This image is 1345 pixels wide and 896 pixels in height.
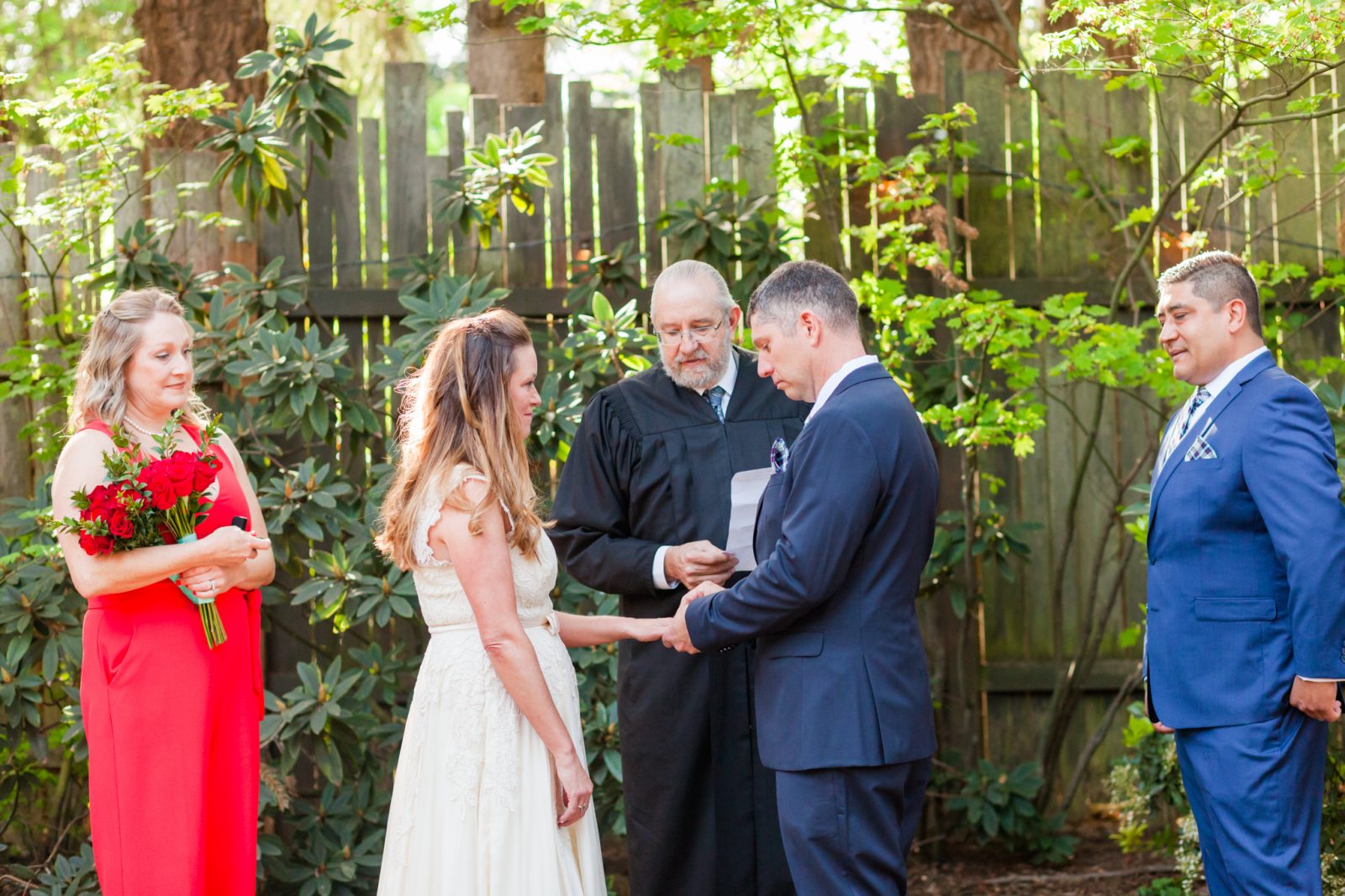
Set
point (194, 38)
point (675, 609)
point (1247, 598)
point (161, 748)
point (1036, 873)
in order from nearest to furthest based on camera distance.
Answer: point (1247, 598) → point (161, 748) → point (675, 609) → point (1036, 873) → point (194, 38)

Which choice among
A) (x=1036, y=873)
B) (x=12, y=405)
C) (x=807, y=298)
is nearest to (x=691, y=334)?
(x=807, y=298)

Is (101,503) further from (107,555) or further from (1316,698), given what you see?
(1316,698)

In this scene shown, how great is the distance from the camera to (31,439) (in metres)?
4.89

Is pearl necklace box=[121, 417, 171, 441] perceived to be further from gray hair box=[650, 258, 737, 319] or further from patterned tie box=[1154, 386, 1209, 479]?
patterned tie box=[1154, 386, 1209, 479]

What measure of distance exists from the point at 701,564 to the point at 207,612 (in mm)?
1308

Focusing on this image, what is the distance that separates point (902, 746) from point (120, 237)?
3.66 m

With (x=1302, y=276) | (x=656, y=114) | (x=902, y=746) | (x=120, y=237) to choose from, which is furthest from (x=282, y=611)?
(x=1302, y=276)

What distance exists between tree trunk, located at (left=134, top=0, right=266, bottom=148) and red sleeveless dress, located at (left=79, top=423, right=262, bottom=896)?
10.3 feet

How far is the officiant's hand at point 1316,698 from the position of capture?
2920 mm

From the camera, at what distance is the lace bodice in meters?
2.86

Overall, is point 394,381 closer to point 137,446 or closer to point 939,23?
point 137,446

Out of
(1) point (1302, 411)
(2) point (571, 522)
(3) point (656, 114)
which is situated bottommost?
(2) point (571, 522)

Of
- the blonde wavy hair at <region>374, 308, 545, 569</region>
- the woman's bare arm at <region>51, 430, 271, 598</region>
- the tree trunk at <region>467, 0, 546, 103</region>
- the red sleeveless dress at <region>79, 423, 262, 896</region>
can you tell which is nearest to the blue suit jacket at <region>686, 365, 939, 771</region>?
the blonde wavy hair at <region>374, 308, 545, 569</region>

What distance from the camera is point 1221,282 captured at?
3230 millimetres
